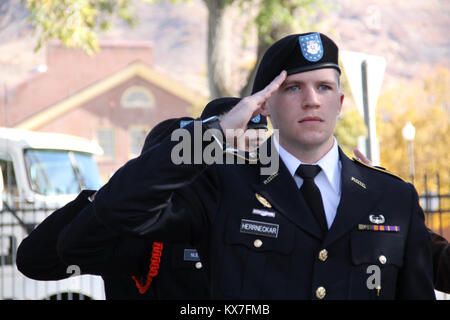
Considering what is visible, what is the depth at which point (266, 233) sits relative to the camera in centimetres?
273

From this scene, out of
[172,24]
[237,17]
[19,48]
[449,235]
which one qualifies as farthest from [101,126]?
[172,24]

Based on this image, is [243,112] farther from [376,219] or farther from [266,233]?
[376,219]

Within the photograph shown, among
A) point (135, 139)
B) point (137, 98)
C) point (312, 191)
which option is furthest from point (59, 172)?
point (137, 98)

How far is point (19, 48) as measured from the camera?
16375 cm

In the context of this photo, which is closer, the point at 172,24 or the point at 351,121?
the point at 351,121

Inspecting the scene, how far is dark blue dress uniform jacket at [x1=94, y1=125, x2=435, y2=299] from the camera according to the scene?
102 inches

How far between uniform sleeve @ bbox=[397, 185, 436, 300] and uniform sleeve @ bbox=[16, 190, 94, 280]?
1.41m

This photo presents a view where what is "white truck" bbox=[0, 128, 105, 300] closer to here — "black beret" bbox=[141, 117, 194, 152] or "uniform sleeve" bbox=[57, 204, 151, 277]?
"black beret" bbox=[141, 117, 194, 152]

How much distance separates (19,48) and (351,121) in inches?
5471

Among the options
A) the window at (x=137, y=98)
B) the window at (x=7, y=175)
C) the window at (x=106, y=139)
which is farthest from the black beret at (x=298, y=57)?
the window at (x=137, y=98)

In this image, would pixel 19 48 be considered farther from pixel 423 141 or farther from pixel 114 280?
pixel 114 280

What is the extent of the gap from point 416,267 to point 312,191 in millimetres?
466

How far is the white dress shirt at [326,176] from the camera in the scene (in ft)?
9.20

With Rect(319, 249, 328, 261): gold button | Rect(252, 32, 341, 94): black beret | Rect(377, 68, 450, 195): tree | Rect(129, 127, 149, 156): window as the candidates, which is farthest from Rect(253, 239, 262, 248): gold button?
Rect(129, 127, 149, 156): window
